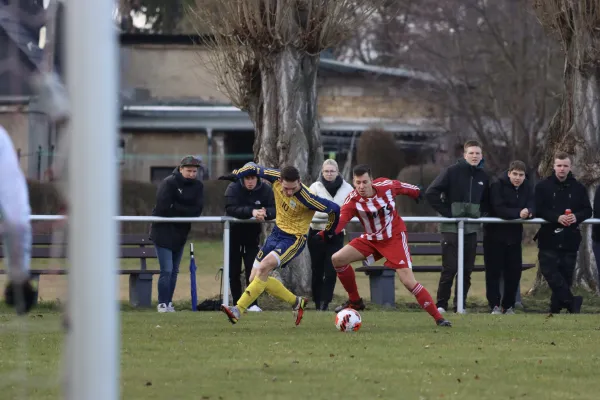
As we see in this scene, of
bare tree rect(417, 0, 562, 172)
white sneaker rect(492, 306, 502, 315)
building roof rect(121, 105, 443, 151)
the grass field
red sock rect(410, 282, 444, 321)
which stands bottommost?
white sneaker rect(492, 306, 502, 315)

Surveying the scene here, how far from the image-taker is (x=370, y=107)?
40.5 metres

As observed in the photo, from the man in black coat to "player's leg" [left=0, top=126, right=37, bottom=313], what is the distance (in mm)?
8647

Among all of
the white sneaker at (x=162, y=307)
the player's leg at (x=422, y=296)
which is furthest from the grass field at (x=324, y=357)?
the white sneaker at (x=162, y=307)

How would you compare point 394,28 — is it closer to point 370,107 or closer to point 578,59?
point 370,107

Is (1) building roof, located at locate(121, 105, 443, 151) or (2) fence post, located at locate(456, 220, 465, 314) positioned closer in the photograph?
(2) fence post, located at locate(456, 220, 465, 314)

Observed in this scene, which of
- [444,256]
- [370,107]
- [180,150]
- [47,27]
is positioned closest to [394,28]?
[370,107]

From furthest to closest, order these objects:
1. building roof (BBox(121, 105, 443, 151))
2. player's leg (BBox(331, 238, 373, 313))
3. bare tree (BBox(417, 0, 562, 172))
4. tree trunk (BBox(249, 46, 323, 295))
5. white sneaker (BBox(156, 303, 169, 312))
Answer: building roof (BBox(121, 105, 443, 151)), bare tree (BBox(417, 0, 562, 172)), tree trunk (BBox(249, 46, 323, 295)), white sneaker (BBox(156, 303, 169, 312)), player's leg (BBox(331, 238, 373, 313))

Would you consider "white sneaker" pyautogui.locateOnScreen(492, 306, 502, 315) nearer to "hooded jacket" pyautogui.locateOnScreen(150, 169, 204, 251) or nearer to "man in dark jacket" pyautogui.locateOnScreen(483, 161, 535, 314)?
"man in dark jacket" pyautogui.locateOnScreen(483, 161, 535, 314)

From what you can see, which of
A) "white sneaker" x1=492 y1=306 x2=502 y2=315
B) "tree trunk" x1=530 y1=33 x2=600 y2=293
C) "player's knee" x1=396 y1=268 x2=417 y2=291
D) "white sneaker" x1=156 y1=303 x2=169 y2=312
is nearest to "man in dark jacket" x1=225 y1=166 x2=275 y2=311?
"white sneaker" x1=156 y1=303 x2=169 y2=312

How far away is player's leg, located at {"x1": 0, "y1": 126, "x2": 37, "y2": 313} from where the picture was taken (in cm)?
639

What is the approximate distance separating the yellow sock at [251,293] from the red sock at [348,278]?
890 millimetres

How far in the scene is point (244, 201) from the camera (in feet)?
46.2

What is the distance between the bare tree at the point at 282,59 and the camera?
15711 mm

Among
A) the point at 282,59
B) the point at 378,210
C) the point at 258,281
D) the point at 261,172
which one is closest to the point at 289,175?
the point at 261,172
